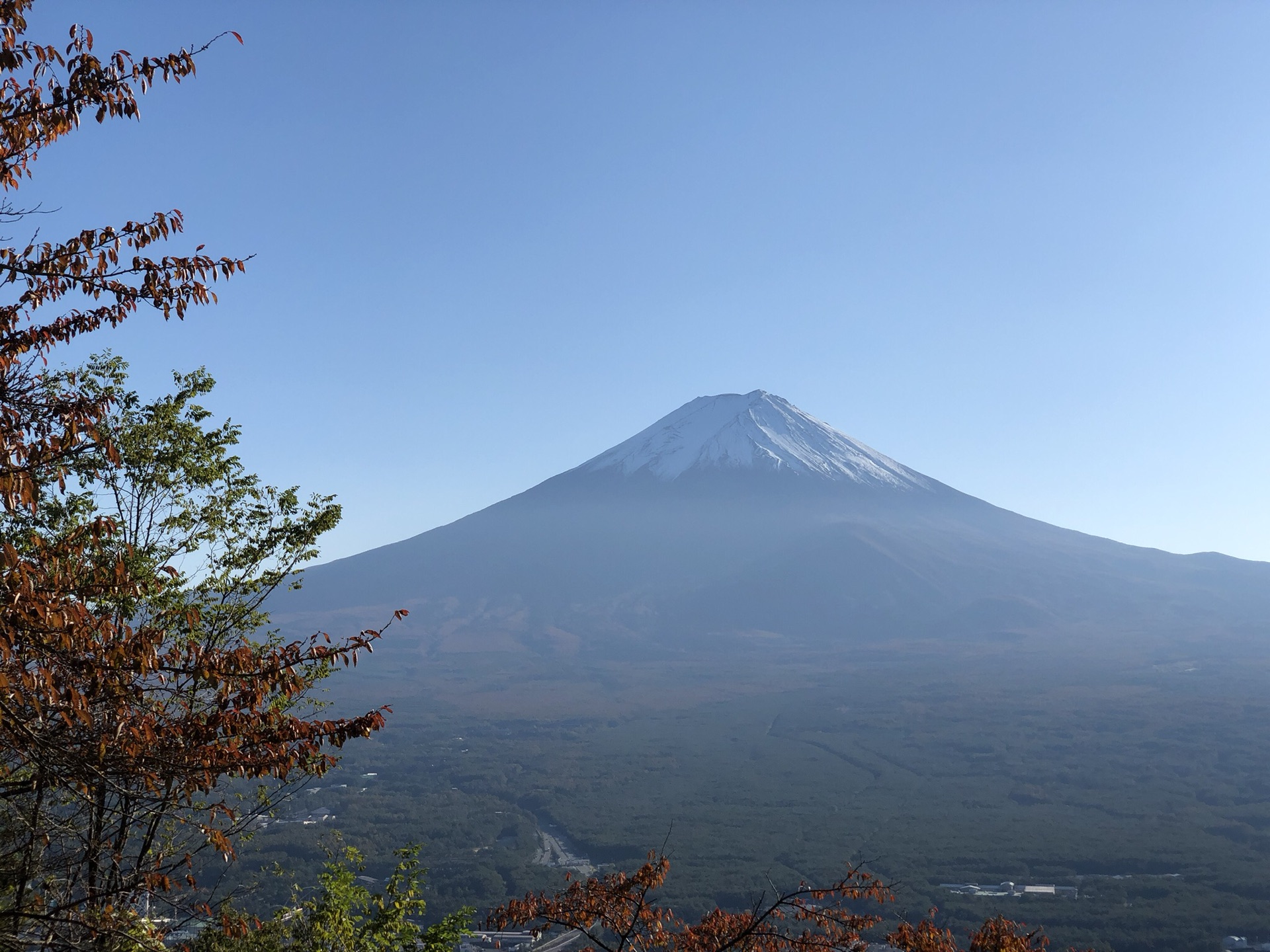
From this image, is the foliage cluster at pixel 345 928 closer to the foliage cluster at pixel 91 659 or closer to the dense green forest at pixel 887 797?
the foliage cluster at pixel 91 659

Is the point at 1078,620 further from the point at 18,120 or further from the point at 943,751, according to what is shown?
the point at 18,120

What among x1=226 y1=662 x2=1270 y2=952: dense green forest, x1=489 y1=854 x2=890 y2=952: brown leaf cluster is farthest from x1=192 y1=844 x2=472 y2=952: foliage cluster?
x1=226 y1=662 x2=1270 y2=952: dense green forest

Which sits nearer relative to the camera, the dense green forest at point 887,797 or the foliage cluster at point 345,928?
the foliage cluster at point 345,928

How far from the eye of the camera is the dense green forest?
59.5 m

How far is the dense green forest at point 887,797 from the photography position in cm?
5950

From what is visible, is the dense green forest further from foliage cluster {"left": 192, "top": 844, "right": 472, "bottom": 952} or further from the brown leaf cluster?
the brown leaf cluster

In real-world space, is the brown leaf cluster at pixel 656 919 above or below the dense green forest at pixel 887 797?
above

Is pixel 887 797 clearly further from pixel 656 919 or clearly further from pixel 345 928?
pixel 656 919

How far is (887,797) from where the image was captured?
87.4 meters

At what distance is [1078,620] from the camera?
174375 mm

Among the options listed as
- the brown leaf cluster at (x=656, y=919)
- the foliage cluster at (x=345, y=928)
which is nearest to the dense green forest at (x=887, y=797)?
the foliage cluster at (x=345, y=928)

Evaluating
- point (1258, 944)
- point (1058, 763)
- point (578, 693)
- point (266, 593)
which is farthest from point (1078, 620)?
point (266, 593)

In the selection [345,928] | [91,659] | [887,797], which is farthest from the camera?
[887,797]

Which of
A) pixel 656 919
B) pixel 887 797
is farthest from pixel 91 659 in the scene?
pixel 887 797
